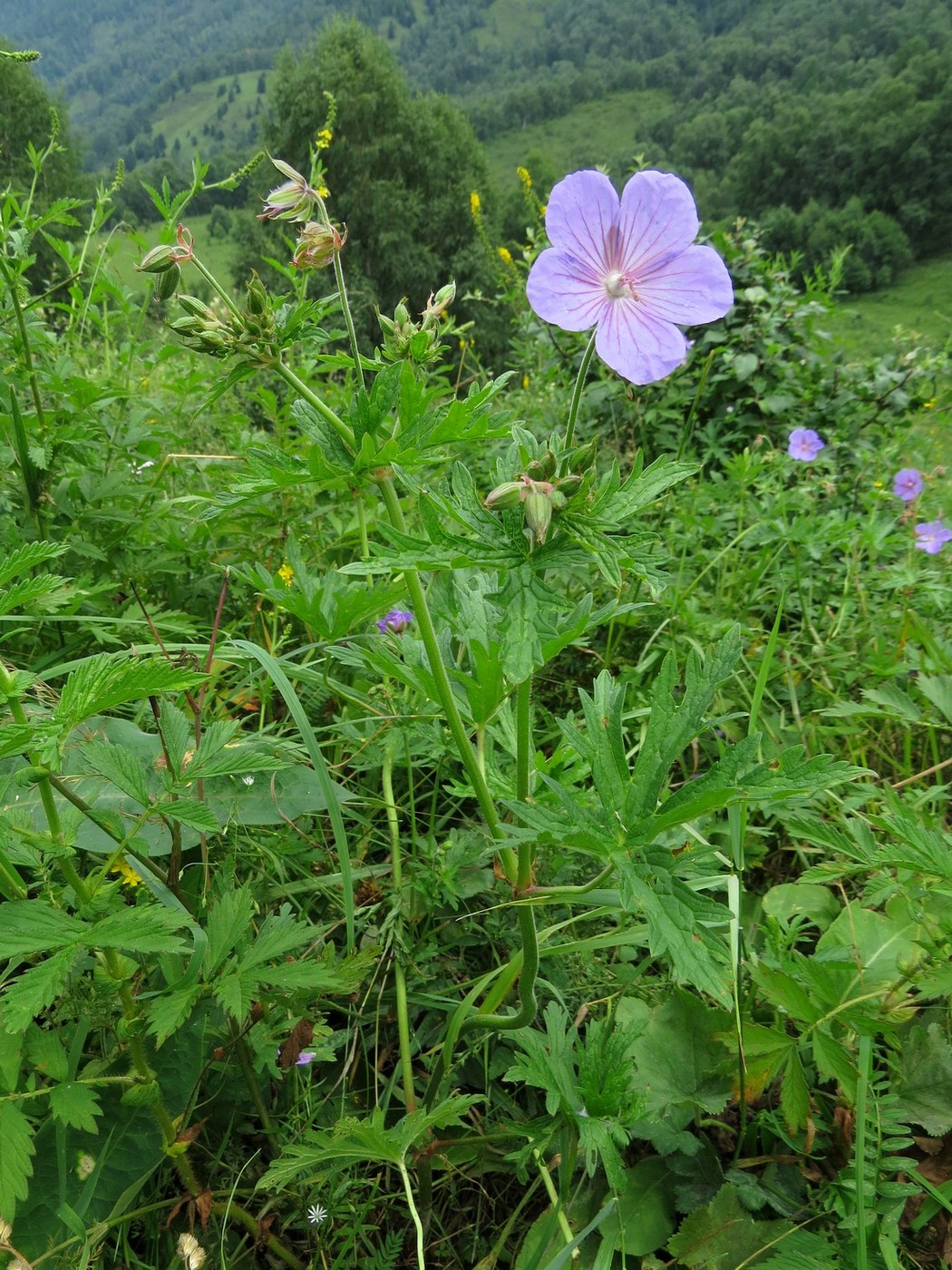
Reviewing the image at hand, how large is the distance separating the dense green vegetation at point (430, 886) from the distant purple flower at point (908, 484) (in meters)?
1.03

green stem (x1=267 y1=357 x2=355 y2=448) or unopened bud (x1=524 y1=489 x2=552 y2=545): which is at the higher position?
green stem (x1=267 y1=357 x2=355 y2=448)

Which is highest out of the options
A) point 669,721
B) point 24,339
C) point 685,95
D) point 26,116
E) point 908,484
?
point 26,116

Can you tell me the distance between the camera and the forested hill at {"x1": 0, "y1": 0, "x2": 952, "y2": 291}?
47438mm

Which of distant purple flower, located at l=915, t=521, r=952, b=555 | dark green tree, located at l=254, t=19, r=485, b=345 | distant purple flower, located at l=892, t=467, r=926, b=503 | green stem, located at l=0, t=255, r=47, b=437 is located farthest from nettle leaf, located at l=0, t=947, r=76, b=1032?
dark green tree, located at l=254, t=19, r=485, b=345

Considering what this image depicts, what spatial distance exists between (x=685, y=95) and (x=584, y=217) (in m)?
116

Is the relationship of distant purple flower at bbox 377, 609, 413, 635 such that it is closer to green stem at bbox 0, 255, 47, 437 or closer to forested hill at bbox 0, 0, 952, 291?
green stem at bbox 0, 255, 47, 437

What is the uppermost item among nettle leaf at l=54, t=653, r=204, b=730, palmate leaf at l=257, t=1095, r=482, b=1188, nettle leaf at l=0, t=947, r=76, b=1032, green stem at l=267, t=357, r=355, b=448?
green stem at l=267, t=357, r=355, b=448

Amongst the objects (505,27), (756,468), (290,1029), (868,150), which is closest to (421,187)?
(756,468)

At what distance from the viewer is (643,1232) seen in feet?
3.96

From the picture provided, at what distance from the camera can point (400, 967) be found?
Answer: 1400mm

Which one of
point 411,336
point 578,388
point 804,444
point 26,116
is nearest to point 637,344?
point 578,388

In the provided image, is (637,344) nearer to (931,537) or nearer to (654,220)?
(654,220)

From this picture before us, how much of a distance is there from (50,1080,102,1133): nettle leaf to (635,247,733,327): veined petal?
A: 49.7 inches

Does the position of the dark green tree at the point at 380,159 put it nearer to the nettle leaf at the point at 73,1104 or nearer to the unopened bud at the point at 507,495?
the unopened bud at the point at 507,495
